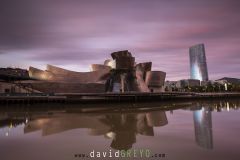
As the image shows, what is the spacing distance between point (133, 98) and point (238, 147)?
34934 millimetres

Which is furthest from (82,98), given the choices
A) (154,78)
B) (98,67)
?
(154,78)

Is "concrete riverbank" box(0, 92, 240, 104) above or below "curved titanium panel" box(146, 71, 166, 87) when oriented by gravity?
below

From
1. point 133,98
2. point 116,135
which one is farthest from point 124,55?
point 116,135

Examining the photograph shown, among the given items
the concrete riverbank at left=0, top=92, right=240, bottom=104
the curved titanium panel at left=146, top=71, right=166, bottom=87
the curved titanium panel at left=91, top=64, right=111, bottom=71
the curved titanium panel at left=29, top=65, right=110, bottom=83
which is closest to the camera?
the concrete riverbank at left=0, top=92, right=240, bottom=104

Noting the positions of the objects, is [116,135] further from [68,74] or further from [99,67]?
[99,67]

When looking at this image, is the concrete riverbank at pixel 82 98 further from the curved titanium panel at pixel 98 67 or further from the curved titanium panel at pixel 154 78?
the curved titanium panel at pixel 98 67

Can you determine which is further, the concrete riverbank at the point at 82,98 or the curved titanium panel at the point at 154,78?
the curved titanium panel at the point at 154,78

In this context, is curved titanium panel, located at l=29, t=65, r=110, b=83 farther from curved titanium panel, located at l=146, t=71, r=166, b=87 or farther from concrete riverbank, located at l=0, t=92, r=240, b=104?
concrete riverbank, located at l=0, t=92, r=240, b=104

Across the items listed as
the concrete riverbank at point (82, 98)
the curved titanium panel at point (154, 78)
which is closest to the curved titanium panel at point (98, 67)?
the curved titanium panel at point (154, 78)

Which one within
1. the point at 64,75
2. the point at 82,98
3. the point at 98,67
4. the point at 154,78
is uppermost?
the point at 98,67

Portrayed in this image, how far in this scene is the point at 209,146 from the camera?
8336 millimetres

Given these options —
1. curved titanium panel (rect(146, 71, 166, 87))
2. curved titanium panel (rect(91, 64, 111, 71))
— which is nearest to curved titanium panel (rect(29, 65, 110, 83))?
curved titanium panel (rect(91, 64, 111, 71))

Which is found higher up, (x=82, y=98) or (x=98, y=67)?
(x=98, y=67)

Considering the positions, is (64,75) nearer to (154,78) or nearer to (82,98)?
(82,98)
